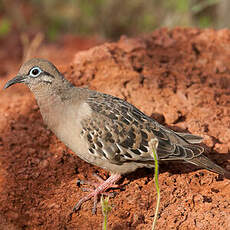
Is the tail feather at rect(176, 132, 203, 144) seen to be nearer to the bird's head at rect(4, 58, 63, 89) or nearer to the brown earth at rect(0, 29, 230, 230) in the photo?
the brown earth at rect(0, 29, 230, 230)

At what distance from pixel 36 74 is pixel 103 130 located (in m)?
1.28

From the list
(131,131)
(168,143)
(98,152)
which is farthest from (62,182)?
(168,143)

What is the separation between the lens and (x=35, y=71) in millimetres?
4941

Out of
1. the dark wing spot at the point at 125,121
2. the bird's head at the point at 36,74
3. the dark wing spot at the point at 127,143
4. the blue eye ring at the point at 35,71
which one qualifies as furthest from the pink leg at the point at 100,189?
the blue eye ring at the point at 35,71

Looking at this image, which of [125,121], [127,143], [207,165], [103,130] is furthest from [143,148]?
[207,165]

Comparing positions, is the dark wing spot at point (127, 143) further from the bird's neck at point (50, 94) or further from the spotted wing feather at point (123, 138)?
the bird's neck at point (50, 94)

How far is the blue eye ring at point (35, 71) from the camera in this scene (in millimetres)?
4926

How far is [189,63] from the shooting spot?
6941 mm

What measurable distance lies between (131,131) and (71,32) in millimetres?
10998

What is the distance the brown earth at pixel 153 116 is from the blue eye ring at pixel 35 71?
4.38ft

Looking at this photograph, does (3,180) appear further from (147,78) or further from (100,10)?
(100,10)

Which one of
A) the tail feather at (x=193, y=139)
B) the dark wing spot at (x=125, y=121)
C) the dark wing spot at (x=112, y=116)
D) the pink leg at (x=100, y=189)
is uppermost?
the dark wing spot at (x=112, y=116)

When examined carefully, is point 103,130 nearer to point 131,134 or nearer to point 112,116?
point 112,116

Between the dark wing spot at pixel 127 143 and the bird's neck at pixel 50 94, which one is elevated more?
the bird's neck at pixel 50 94
